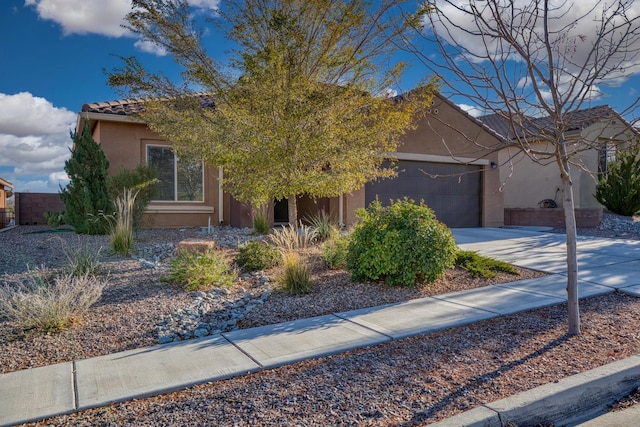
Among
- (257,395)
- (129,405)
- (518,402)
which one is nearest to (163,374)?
(129,405)

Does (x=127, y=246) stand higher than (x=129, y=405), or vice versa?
(x=127, y=246)

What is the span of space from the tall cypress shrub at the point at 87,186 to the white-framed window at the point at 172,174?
6.67 feet

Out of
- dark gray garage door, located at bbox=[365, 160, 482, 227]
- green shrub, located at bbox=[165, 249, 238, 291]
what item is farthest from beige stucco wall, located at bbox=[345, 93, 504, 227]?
green shrub, located at bbox=[165, 249, 238, 291]

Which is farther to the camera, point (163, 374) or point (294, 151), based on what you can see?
point (294, 151)

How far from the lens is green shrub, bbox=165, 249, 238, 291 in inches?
248

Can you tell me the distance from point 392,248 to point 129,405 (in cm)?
403

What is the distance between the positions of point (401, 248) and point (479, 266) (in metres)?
1.82

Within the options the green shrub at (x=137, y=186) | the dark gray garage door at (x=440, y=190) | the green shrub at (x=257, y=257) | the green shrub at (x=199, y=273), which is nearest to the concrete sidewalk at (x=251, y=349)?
the green shrub at (x=199, y=273)

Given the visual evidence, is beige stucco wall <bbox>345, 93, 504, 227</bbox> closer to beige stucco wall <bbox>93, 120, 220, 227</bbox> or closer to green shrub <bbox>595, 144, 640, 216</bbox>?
green shrub <bbox>595, 144, 640, 216</bbox>

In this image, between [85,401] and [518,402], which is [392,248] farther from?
[85,401]

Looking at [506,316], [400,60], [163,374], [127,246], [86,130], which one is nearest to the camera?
[163,374]

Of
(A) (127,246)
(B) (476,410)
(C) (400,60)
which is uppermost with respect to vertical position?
(C) (400,60)

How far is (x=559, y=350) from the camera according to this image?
420 centimetres

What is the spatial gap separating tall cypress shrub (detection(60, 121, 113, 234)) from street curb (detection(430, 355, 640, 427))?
10.7 meters
